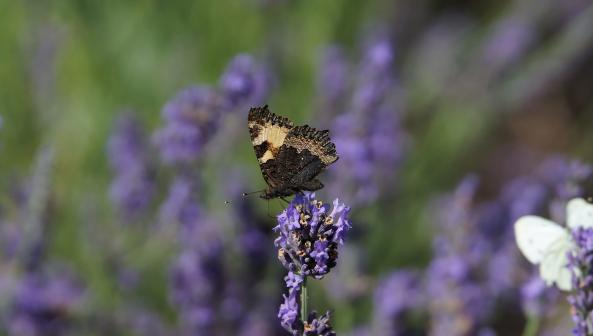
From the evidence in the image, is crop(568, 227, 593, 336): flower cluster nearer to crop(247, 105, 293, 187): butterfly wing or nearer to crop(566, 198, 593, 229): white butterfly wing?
crop(566, 198, 593, 229): white butterfly wing

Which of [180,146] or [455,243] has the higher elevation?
[180,146]

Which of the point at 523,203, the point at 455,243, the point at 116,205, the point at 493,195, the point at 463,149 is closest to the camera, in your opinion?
the point at 455,243

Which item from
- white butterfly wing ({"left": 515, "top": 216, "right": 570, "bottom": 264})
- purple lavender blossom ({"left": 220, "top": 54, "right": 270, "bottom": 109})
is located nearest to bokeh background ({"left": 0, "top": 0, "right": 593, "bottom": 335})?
purple lavender blossom ({"left": 220, "top": 54, "right": 270, "bottom": 109})

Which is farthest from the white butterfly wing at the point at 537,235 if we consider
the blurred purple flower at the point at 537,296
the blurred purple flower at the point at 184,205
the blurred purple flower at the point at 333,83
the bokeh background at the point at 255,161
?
the blurred purple flower at the point at 333,83

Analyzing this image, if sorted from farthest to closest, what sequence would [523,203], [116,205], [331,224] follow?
[116,205]
[523,203]
[331,224]

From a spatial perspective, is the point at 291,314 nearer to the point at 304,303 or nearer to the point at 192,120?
the point at 304,303

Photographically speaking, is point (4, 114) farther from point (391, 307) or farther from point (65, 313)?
point (391, 307)

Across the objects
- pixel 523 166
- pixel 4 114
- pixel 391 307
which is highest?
pixel 523 166

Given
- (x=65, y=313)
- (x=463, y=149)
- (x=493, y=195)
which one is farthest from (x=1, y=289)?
(x=493, y=195)
